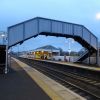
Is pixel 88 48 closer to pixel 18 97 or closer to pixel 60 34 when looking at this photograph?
pixel 60 34

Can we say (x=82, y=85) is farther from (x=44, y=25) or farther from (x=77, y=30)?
(x=77, y=30)

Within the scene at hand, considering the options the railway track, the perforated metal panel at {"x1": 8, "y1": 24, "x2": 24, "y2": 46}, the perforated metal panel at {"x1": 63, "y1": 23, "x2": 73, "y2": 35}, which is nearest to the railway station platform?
the railway track

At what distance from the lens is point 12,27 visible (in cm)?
4081

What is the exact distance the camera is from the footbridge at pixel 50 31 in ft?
137

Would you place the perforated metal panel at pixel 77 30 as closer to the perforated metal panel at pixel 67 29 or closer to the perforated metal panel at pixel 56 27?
the perforated metal panel at pixel 67 29

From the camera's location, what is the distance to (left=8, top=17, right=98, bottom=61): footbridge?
137 ft

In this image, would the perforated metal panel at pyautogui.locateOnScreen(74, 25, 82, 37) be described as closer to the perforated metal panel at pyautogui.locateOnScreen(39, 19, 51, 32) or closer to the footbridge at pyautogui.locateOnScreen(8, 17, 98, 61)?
the footbridge at pyautogui.locateOnScreen(8, 17, 98, 61)

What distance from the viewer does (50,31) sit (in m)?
47.2

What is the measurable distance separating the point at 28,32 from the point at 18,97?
29777 mm

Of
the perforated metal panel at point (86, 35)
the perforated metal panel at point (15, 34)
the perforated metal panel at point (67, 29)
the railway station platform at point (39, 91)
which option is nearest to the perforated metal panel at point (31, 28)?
the perforated metal panel at point (15, 34)

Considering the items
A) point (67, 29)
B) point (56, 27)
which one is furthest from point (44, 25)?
point (67, 29)

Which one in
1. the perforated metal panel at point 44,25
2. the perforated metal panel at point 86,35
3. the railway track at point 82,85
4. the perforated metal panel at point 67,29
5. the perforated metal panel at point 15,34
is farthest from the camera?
the perforated metal panel at point 86,35

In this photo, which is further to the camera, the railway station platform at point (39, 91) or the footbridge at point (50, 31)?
the footbridge at point (50, 31)

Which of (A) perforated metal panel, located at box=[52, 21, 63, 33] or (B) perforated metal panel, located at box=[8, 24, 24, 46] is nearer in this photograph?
(B) perforated metal panel, located at box=[8, 24, 24, 46]
